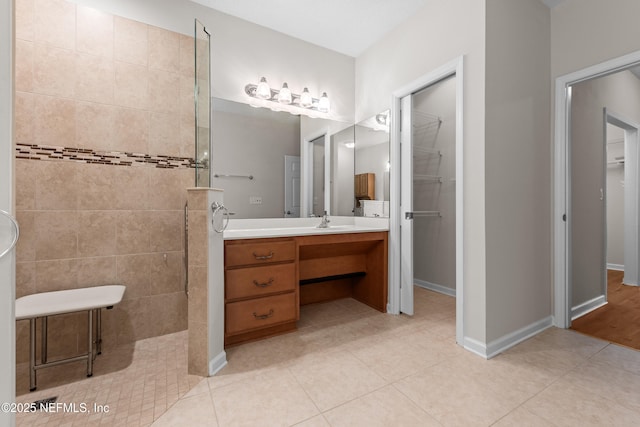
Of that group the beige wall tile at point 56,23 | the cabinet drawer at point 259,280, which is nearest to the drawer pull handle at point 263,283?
the cabinet drawer at point 259,280

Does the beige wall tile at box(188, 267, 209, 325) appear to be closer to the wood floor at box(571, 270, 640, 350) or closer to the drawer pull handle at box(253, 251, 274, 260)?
the drawer pull handle at box(253, 251, 274, 260)

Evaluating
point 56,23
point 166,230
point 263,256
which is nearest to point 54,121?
point 56,23

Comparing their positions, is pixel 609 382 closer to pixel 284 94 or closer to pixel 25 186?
pixel 284 94

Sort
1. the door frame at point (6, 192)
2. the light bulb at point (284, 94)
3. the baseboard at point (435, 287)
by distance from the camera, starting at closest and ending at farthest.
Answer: the door frame at point (6, 192)
the light bulb at point (284, 94)
the baseboard at point (435, 287)

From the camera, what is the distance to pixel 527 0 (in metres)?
1.97

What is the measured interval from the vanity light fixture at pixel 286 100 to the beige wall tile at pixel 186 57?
0.45m

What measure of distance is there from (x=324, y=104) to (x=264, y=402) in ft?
8.29

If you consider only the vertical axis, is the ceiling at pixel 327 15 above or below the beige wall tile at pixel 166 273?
above

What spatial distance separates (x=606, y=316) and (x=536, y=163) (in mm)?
1622

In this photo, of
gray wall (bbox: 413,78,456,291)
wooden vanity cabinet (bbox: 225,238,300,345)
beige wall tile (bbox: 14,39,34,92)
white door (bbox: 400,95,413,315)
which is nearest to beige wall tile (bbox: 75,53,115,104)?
beige wall tile (bbox: 14,39,34,92)

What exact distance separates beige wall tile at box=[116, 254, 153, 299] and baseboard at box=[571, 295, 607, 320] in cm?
355

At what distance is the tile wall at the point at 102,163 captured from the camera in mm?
1645

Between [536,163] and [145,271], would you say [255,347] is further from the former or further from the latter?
[536,163]

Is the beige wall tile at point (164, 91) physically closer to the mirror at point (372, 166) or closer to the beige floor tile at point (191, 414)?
the mirror at point (372, 166)
